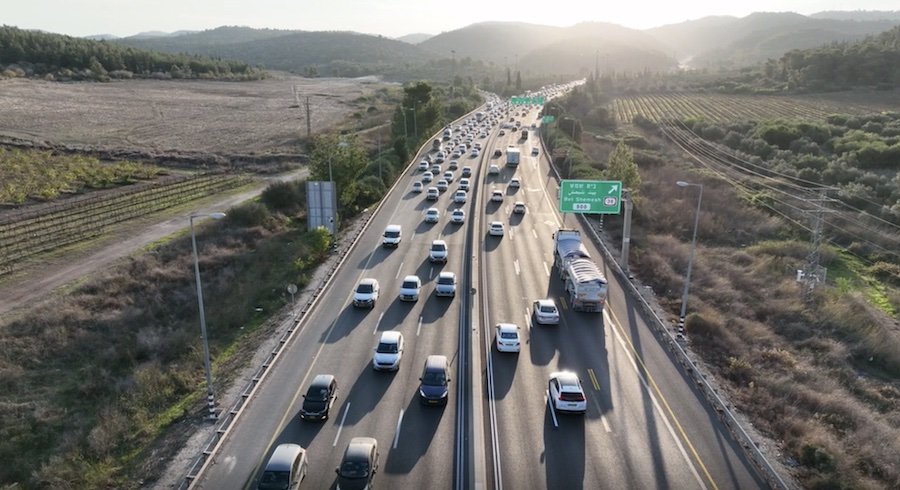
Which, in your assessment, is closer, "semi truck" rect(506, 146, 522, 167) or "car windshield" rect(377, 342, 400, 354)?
"car windshield" rect(377, 342, 400, 354)

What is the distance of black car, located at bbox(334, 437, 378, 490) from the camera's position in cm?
2122

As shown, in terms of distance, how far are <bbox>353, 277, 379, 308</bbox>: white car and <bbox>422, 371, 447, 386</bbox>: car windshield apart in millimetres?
11879

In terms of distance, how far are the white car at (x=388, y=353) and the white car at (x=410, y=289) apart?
26.3 feet

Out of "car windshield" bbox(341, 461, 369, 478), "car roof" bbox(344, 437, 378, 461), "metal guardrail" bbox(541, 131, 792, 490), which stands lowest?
"metal guardrail" bbox(541, 131, 792, 490)

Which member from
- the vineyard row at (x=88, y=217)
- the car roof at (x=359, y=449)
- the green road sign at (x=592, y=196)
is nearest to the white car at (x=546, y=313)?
the green road sign at (x=592, y=196)

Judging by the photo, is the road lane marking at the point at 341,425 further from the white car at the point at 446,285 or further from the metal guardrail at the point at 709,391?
the metal guardrail at the point at 709,391

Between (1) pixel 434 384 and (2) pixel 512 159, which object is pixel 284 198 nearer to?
(2) pixel 512 159

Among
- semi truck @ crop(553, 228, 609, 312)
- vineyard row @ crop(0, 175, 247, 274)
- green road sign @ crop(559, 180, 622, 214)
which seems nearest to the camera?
semi truck @ crop(553, 228, 609, 312)

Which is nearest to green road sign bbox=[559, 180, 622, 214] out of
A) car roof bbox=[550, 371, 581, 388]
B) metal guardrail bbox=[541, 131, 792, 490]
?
metal guardrail bbox=[541, 131, 792, 490]

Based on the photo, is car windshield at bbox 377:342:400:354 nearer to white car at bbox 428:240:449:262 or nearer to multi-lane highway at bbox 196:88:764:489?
multi-lane highway at bbox 196:88:764:489

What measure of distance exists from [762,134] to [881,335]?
84.6 metres

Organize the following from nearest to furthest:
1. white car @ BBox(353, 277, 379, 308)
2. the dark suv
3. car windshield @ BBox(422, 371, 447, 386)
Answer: the dark suv
car windshield @ BBox(422, 371, 447, 386)
white car @ BBox(353, 277, 379, 308)

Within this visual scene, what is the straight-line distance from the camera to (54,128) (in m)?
109

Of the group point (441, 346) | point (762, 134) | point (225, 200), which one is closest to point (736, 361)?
point (441, 346)
